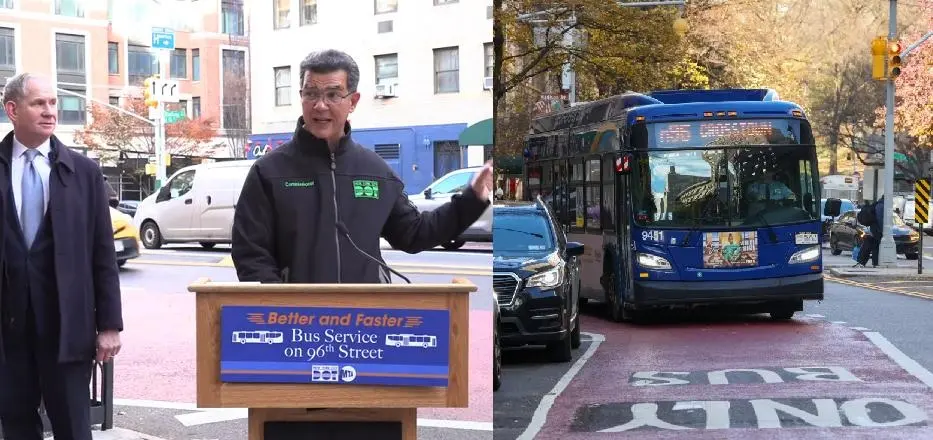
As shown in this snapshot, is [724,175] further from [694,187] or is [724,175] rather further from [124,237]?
[124,237]

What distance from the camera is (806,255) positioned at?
3348mm

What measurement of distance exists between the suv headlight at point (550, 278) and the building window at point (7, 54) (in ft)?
6.01

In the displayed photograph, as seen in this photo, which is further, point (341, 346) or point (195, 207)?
point (195, 207)

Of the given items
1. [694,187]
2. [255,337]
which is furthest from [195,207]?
[694,187]

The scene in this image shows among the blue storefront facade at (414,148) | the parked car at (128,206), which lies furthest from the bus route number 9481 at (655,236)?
the parked car at (128,206)

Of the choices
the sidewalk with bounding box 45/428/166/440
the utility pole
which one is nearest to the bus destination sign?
the utility pole

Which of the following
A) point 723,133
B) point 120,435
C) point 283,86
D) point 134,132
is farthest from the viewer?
point 120,435

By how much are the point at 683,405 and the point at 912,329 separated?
75cm

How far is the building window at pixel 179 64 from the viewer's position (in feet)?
13.7

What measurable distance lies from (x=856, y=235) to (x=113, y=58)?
8.48 ft

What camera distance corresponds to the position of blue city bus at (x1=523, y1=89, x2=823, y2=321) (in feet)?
11.2

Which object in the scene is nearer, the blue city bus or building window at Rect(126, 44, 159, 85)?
the blue city bus

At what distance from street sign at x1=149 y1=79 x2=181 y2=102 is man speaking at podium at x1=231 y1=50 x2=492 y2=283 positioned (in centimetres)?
123

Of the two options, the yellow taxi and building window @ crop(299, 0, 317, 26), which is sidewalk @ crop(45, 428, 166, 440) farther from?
building window @ crop(299, 0, 317, 26)
